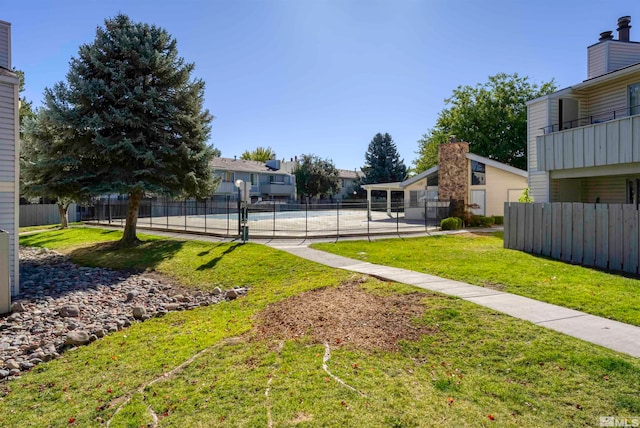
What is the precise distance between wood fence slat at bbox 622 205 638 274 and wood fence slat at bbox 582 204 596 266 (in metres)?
0.79

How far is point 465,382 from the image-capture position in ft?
14.1

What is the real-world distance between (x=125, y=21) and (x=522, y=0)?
15740mm

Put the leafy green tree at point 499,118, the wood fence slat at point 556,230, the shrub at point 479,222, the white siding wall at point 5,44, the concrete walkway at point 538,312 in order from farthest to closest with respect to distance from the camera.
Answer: the leafy green tree at point 499,118
the shrub at point 479,222
the wood fence slat at point 556,230
the white siding wall at point 5,44
the concrete walkway at point 538,312

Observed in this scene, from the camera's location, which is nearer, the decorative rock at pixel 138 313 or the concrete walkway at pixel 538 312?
the concrete walkway at pixel 538 312

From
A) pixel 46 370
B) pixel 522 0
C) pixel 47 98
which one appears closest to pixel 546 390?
pixel 46 370

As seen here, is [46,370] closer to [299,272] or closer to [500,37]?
[299,272]

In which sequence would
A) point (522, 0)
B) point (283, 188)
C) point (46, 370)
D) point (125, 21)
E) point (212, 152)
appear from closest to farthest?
point (46, 370)
point (522, 0)
point (125, 21)
point (212, 152)
point (283, 188)

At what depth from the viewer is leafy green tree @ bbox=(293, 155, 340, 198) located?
2169 inches

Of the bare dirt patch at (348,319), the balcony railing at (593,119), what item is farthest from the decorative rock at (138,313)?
the balcony railing at (593,119)

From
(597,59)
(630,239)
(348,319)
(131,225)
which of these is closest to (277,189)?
(131,225)

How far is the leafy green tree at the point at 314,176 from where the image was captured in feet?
181

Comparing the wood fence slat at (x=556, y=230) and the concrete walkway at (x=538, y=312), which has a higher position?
the wood fence slat at (x=556, y=230)

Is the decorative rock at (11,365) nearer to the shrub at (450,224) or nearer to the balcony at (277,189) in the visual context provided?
the shrub at (450,224)

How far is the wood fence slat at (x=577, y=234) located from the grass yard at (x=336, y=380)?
6.44 meters
